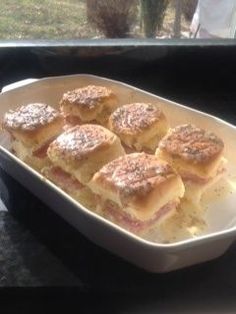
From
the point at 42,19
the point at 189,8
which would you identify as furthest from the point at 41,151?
the point at 189,8

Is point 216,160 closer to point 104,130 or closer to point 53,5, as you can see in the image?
point 104,130

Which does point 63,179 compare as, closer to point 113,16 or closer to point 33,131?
point 33,131

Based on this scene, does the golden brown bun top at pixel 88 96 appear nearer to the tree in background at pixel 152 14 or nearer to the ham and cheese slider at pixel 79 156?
the ham and cheese slider at pixel 79 156

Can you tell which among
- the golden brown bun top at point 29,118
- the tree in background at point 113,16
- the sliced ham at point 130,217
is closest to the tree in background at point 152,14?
the tree in background at point 113,16

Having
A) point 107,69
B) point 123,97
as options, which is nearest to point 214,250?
A: point 123,97

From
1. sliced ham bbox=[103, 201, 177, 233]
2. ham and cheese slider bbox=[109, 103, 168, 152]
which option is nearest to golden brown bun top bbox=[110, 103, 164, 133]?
ham and cheese slider bbox=[109, 103, 168, 152]

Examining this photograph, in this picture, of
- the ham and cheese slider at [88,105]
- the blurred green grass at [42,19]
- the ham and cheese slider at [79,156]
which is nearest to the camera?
the ham and cheese slider at [79,156]

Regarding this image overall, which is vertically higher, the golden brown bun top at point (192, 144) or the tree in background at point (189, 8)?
the tree in background at point (189, 8)

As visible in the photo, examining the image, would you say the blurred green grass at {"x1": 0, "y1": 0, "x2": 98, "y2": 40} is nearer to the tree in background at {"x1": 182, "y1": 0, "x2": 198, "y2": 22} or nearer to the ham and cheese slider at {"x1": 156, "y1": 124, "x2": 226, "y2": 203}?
the tree in background at {"x1": 182, "y1": 0, "x2": 198, "y2": 22}
